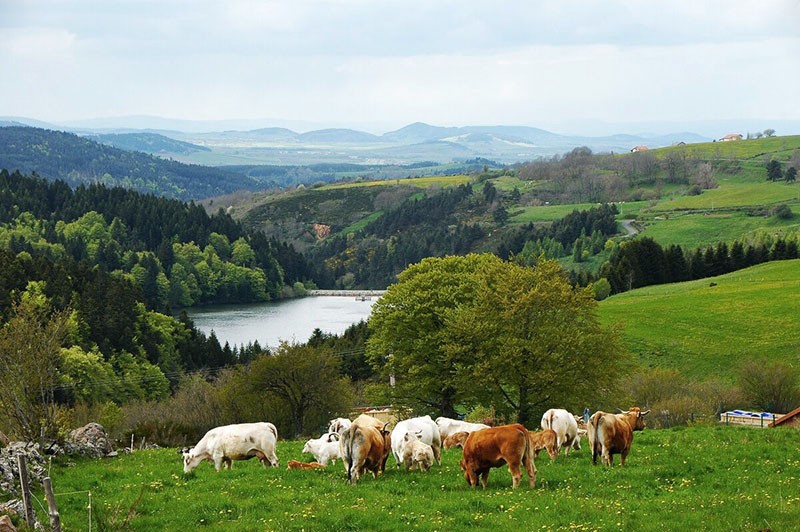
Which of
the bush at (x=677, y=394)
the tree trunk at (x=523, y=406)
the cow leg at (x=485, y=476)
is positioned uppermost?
the cow leg at (x=485, y=476)

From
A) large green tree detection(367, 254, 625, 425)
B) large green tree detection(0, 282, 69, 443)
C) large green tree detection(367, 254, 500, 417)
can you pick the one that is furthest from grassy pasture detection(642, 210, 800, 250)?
large green tree detection(0, 282, 69, 443)

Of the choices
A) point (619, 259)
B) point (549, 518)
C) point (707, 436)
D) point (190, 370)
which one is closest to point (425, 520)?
point (549, 518)

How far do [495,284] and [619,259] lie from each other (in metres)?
73.9

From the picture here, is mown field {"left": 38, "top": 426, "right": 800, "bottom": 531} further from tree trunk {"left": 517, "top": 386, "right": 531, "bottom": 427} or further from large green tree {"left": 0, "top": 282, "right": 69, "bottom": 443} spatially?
tree trunk {"left": 517, "top": 386, "right": 531, "bottom": 427}

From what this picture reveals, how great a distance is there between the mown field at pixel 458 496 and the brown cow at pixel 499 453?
0.34 meters

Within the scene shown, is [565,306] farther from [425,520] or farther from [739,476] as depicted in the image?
[425,520]

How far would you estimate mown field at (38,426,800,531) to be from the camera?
50.9 ft

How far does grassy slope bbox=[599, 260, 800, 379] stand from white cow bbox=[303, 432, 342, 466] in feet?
142

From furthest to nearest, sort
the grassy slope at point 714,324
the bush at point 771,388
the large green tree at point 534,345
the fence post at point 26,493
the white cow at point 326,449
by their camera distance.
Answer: the grassy slope at point 714,324 < the bush at point 771,388 < the large green tree at point 534,345 < the white cow at point 326,449 < the fence post at point 26,493

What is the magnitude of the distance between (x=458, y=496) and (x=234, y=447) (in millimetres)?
7126

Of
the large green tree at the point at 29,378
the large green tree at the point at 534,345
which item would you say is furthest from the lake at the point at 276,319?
the large green tree at the point at 29,378

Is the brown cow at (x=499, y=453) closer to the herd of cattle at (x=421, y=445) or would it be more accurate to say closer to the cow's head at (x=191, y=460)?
the herd of cattle at (x=421, y=445)

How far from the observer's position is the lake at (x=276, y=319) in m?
139

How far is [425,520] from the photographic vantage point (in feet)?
52.6
